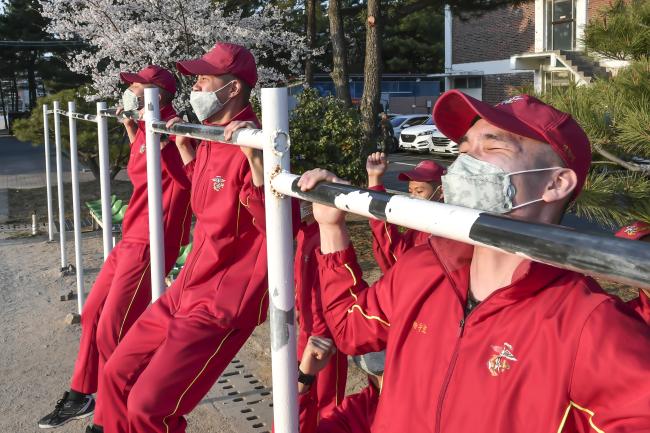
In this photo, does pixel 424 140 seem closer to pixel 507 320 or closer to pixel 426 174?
pixel 426 174

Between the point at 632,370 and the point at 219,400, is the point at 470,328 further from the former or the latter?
the point at 219,400

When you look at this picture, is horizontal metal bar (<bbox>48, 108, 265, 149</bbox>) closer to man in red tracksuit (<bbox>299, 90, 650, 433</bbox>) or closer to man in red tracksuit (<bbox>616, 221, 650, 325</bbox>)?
man in red tracksuit (<bbox>299, 90, 650, 433</bbox>)

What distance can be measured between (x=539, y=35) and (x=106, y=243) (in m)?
26.5

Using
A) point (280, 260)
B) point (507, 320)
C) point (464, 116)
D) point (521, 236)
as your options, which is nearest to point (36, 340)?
point (280, 260)

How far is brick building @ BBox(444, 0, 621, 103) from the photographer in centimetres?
2662

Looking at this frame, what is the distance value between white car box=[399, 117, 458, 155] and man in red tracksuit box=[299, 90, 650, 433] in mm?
21811

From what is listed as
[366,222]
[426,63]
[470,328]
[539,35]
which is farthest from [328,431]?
[426,63]

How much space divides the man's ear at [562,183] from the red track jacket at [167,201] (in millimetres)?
2744

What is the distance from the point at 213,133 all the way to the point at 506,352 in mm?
1404

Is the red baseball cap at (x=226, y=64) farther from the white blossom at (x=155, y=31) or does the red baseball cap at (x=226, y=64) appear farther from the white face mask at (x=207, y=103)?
the white blossom at (x=155, y=31)

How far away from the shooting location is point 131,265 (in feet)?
14.1

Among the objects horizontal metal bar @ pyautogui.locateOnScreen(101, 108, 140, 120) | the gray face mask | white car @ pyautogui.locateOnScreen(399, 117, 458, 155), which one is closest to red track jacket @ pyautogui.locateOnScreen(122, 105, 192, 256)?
horizontal metal bar @ pyautogui.locateOnScreen(101, 108, 140, 120)

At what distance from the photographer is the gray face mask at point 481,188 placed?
1603 mm

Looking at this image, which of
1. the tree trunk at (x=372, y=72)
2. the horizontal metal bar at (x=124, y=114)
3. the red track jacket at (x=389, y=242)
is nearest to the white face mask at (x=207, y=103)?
the horizontal metal bar at (x=124, y=114)
